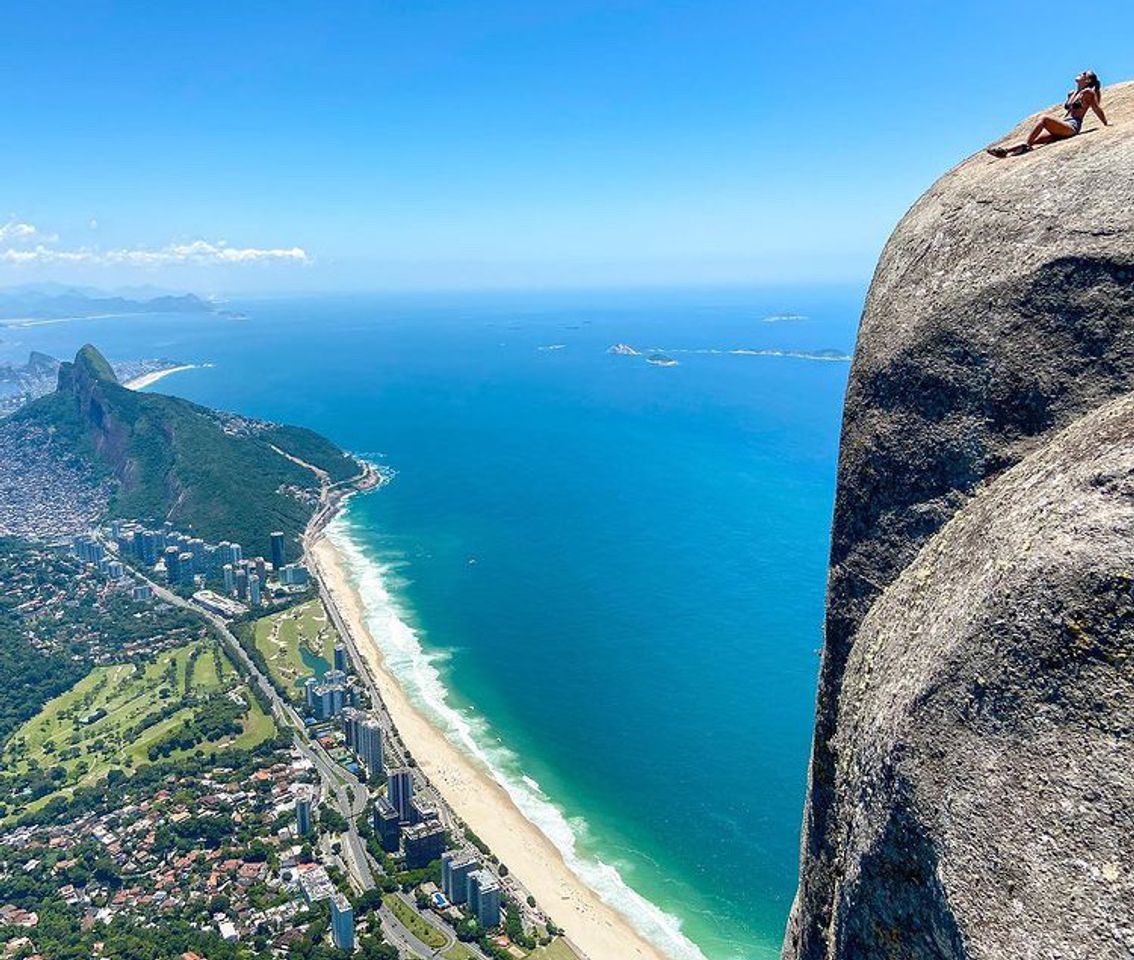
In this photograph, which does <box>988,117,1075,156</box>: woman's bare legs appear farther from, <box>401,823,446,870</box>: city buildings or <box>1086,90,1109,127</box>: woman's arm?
<box>401,823,446,870</box>: city buildings

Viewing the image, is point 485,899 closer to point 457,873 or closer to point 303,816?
point 457,873

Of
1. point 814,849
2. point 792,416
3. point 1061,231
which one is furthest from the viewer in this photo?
point 792,416

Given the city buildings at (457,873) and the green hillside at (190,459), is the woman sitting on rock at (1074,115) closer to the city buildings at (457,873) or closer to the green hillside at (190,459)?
the city buildings at (457,873)

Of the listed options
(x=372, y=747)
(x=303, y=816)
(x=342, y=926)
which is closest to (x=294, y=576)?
(x=372, y=747)

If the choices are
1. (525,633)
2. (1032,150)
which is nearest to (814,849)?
(1032,150)

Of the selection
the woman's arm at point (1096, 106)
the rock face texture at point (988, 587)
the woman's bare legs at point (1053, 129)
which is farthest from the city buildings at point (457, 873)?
the woman's arm at point (1096, 106)

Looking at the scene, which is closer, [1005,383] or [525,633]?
[1005,383]

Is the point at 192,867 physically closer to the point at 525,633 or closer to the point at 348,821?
the point at 348,821
